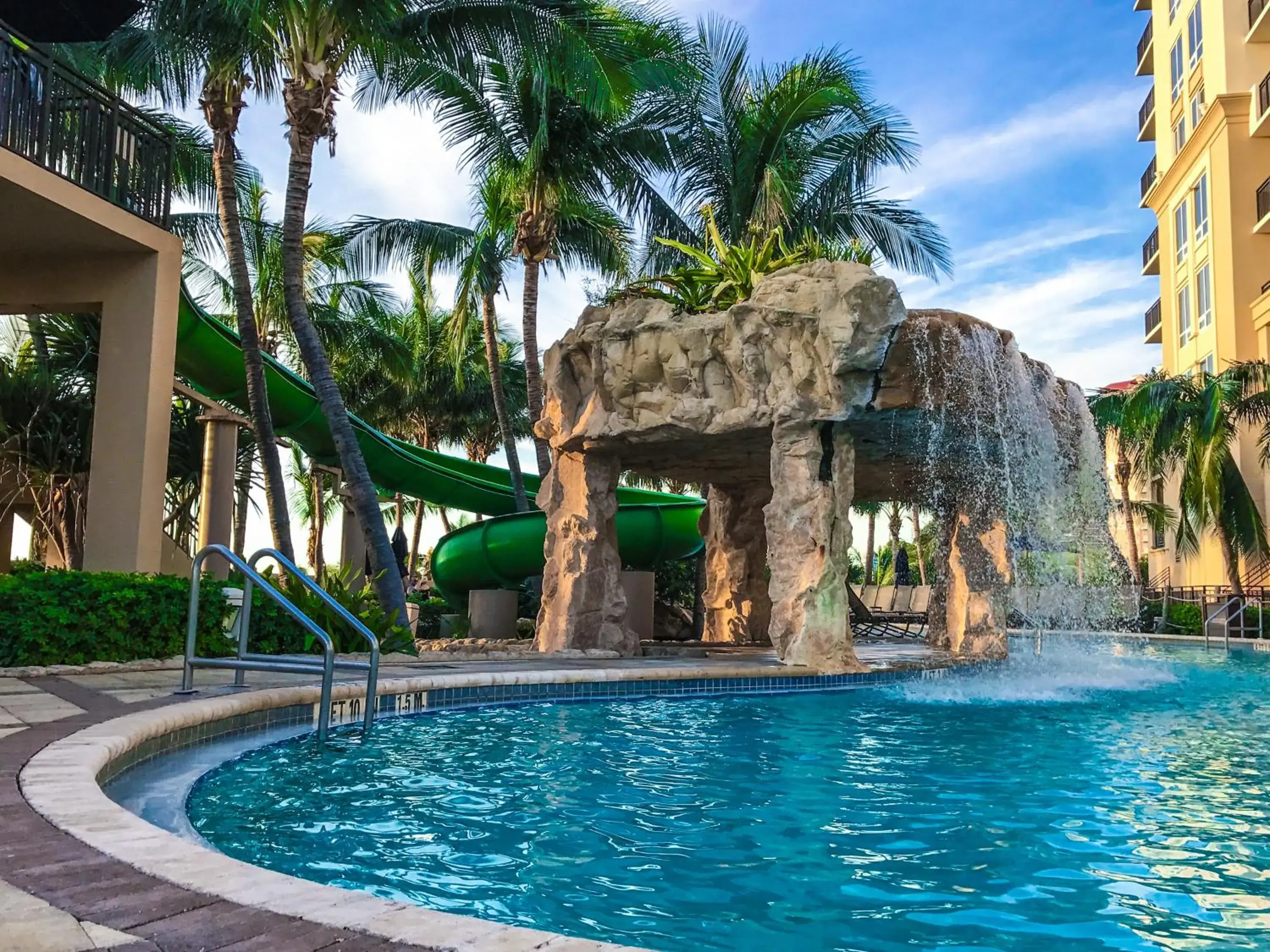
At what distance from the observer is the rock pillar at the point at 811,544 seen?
11406mm

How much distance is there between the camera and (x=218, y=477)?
14.7 metres

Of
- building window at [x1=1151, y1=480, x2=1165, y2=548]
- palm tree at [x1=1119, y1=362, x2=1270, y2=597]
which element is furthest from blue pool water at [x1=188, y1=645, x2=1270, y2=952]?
building window at [x1=1151, y1=480, x2=1165, y2=548]

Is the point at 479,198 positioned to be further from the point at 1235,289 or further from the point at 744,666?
the point at 1235,289

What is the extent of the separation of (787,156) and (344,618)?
43.8ft

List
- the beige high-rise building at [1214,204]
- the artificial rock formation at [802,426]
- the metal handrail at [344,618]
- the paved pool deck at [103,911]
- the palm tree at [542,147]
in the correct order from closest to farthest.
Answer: the paved pool deck at [103,911]
the metal handrail at [344,618]
the artificial rock formation at [802,426]
the palm tree at [542,147]
the beige high-rise building at [1214,204]

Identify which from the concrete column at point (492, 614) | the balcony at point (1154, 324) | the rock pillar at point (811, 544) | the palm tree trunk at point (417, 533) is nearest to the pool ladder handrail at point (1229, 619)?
the rock pillar at point (811, 544)

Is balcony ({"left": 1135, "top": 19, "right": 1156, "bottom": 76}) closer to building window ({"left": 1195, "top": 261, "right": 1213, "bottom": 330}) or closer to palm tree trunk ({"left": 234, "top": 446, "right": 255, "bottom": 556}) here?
building window ({"left": 1195, "top": 261, "right": 1213, "bottom": 330})

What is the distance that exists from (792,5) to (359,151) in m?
6.93

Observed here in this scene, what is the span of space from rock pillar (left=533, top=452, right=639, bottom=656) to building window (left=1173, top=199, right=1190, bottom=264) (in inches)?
1120

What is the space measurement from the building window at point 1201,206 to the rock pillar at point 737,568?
23.2m

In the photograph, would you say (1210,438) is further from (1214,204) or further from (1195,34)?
(1195,34)

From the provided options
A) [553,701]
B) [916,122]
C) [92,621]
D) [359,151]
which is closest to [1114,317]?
[916,122]

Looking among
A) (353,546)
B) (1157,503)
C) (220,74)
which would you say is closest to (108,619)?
(220,74)

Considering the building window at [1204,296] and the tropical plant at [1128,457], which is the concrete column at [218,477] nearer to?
the tropical plant at [1128,457]
